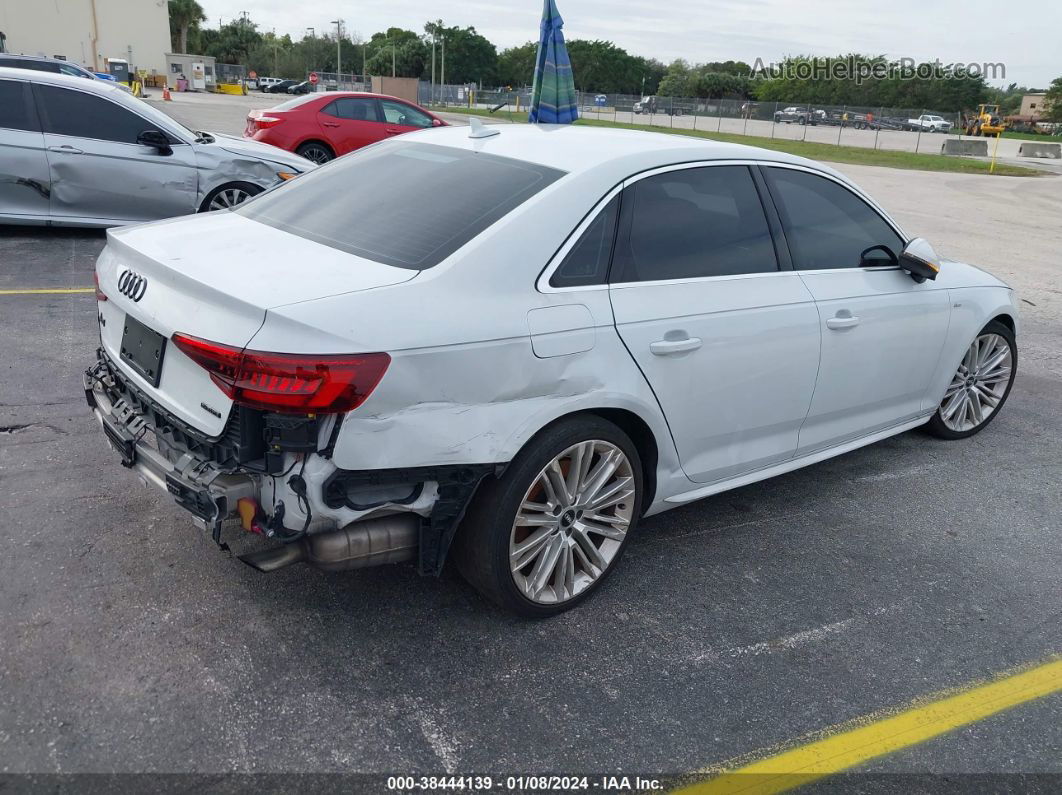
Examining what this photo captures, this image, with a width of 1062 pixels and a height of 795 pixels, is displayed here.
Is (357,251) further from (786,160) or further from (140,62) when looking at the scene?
(140,62)

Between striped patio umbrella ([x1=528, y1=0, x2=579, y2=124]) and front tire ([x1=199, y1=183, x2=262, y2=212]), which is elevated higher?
striped patio umbrella ([x1=528, y1=0, x2=579, y2=124])

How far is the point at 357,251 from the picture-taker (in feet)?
10.2

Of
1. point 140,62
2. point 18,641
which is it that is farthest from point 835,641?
point 140,62

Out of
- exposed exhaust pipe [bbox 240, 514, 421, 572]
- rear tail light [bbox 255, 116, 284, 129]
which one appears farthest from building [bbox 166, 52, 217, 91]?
exposed exhaust pipe [bbox 240, 514, 421, 572]

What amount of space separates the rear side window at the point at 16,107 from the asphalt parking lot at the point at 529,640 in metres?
5.11

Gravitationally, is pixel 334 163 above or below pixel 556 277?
above

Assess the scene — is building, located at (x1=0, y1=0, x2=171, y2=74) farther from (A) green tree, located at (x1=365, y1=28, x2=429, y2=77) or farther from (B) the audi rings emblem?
(B) the audi rings emblem

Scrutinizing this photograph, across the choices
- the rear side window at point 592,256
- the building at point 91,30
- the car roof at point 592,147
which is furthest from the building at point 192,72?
the rear side window at point 592,256

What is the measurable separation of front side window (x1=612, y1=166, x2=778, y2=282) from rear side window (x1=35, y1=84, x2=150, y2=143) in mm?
7135

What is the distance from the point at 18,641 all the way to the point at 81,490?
114cm

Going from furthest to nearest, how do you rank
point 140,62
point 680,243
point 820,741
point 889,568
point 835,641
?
point 140,62 < point 889,568 < point 680,243 < point 835,641 < point 820,741

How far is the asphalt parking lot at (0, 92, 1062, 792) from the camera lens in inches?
102

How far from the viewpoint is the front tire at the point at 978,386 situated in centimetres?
517

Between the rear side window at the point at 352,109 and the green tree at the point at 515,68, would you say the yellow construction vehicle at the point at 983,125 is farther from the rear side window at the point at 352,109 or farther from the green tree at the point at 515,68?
the green tree at the point at 515,68
